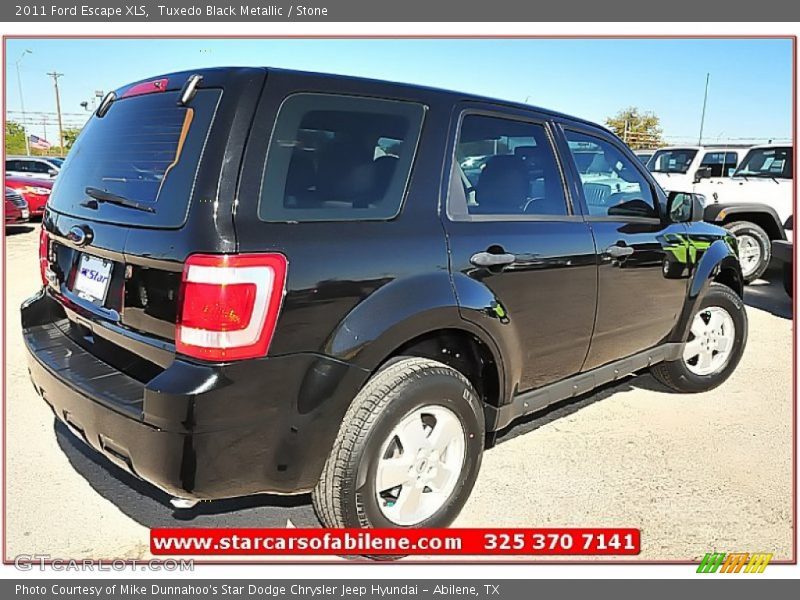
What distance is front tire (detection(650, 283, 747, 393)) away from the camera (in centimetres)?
452

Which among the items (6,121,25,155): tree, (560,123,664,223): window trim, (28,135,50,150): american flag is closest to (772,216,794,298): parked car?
(560,123,664,223): window trim

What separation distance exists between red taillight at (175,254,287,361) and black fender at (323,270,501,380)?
0.27 metres

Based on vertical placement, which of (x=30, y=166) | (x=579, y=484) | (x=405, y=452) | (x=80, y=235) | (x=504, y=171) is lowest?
(x=579, y=484)

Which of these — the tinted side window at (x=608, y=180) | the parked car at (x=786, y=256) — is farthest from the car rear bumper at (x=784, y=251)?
the tinted side window at (x=608, y=180)

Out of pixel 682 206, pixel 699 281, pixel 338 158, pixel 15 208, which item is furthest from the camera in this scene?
pixel 15 208

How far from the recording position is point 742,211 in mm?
8836

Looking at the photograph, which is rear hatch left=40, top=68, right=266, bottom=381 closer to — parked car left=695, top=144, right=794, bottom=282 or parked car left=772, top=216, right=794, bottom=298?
parked car left=772, top=216, right=794, bottom=298

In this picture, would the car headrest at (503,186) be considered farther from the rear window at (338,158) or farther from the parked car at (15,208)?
the parked car at (15,208)

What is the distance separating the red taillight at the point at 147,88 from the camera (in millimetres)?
2559

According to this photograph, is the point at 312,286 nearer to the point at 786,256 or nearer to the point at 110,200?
the point at 110,200

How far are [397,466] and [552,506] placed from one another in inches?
38.5

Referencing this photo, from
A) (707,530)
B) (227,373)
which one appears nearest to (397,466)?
(227,373)

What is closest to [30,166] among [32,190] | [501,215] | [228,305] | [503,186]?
[32,190]

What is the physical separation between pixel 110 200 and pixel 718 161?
10.5 m
